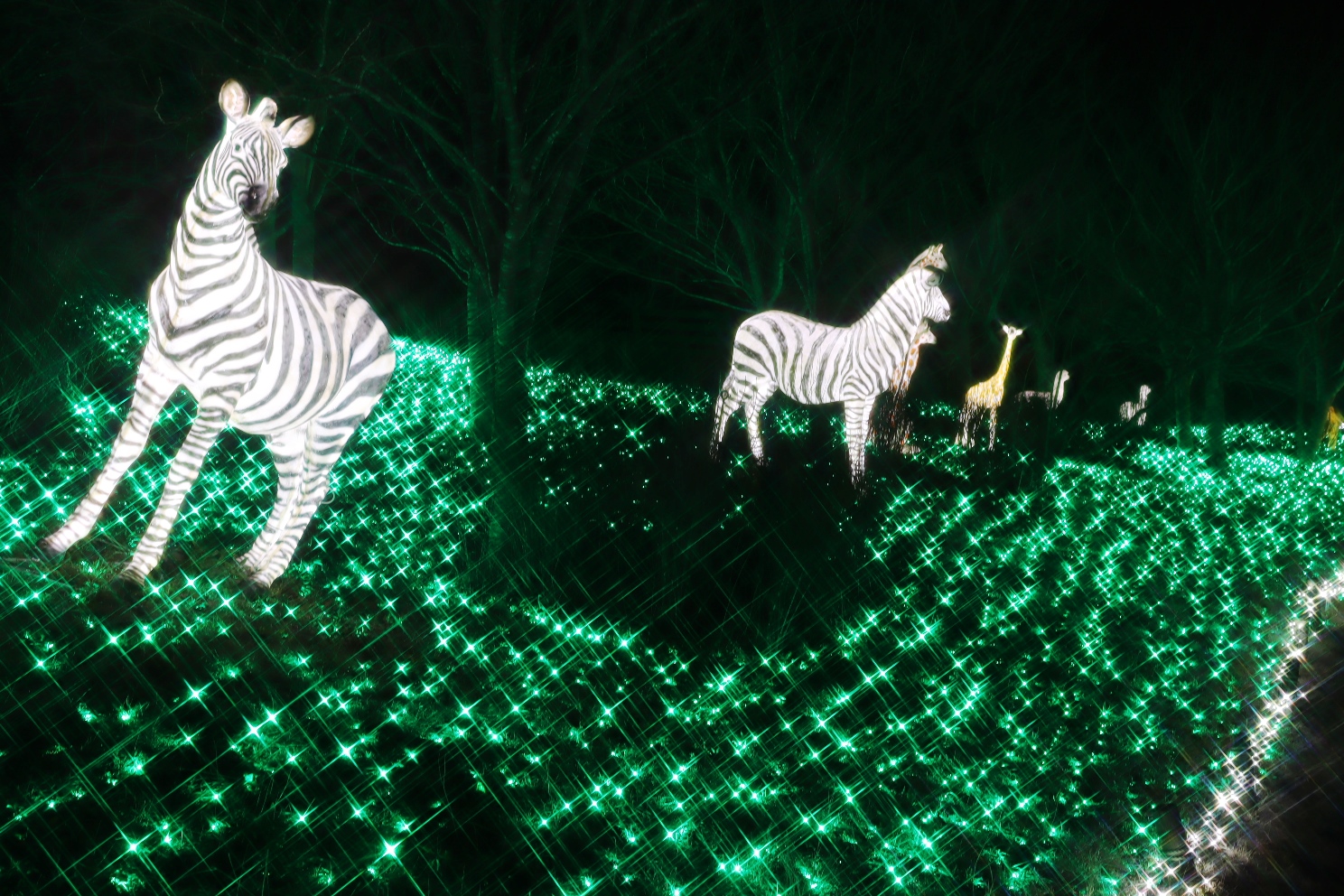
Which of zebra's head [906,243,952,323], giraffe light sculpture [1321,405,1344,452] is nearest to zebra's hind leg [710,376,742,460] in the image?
zebra's head [906,243,952,323]

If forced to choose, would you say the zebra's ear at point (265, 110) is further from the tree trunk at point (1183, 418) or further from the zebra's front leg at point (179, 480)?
the tree trunk at point (1183, 418)

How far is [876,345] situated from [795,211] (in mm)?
4658

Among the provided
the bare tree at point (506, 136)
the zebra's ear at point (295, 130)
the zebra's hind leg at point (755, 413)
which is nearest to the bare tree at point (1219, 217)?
the zebra's hind leg at point (755, 413)

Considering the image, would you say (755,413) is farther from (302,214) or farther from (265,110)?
(265,110)

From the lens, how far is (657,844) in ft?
10.8

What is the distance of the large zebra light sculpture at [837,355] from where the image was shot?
26.2 feet

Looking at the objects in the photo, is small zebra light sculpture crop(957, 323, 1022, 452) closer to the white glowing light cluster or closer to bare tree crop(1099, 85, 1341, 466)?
bare tree crop(1099, 85, 1341, 466)

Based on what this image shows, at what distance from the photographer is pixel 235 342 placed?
392 cm

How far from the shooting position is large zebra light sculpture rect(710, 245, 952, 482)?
26.2ft

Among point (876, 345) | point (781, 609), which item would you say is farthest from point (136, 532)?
point (876, 345)

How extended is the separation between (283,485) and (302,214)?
293cm

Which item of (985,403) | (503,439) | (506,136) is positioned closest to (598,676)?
(503,439)

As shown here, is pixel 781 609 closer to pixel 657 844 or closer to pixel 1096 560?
pixel 657 844

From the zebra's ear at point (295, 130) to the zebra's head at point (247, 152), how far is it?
0.04 metres
